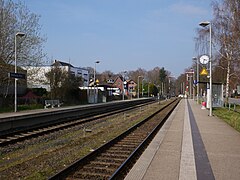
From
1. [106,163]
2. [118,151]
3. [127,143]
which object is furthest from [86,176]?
[127,143]

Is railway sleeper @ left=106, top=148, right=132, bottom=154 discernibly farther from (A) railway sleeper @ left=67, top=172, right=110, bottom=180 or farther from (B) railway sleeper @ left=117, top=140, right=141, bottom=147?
(A) railway sleeper @ left=67, top=172, right=110, bottom=180

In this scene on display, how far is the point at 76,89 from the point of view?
4488cm

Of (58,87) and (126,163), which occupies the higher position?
(58,87)

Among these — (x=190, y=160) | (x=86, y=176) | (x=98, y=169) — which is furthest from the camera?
(x=190, y=160)

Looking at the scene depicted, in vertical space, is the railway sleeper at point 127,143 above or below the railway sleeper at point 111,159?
below

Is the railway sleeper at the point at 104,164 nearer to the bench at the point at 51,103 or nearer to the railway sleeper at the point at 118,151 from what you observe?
the railway sleeper at the point at 118,151

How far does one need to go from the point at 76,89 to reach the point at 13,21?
16.0 metres

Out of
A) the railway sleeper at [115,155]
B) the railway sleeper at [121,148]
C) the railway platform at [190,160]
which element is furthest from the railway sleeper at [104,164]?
the railway sleeper at [121,148]

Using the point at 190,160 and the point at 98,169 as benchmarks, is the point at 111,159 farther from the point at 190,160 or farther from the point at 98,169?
the point at 190,160

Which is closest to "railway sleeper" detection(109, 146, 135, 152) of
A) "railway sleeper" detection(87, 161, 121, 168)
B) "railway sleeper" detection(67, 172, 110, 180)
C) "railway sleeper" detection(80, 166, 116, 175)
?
"railway sleeper" detection(87, 161, 121, 168)

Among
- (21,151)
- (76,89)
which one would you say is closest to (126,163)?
(21,151)

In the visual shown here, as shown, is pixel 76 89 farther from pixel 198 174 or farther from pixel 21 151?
pixel 198 174

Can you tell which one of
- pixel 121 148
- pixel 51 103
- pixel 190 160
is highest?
pixel 51 103

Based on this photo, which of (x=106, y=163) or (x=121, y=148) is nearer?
(x=106, y=163)
